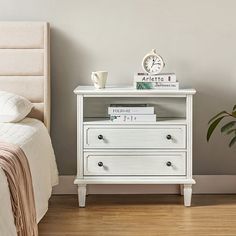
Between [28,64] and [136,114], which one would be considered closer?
[136,114]

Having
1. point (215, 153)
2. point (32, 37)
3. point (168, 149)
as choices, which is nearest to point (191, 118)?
point (168, 149)

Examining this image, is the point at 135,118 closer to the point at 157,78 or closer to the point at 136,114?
the point at 136,114

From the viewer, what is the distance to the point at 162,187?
422 centimetres

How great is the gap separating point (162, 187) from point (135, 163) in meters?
0.44

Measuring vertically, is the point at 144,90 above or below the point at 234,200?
above

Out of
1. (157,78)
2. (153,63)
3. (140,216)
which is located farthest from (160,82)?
(140,216)

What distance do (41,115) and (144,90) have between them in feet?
2.28

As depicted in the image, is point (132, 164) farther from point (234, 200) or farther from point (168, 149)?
point (234, 200)

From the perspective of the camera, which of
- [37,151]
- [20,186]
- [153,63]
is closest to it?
[20,186]

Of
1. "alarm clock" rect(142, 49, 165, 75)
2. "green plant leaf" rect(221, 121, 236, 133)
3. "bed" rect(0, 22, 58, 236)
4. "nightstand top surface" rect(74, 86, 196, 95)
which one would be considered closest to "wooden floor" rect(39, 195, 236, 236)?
"bed" rect(0, 22, 58, 236)

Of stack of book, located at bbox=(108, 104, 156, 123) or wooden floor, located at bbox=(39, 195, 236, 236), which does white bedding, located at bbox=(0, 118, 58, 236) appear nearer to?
wooden floor, located at bbox=(39, 195, 236, 236)

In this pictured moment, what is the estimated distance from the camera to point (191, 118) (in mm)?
3861

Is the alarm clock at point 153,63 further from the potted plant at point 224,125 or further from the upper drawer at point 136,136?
the potted plant at point 224,125

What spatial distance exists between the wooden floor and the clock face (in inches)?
33.4
